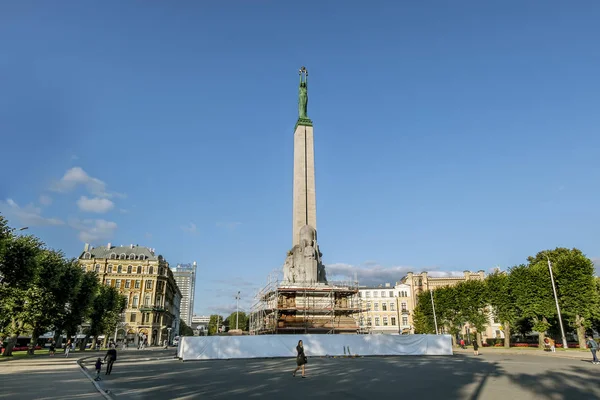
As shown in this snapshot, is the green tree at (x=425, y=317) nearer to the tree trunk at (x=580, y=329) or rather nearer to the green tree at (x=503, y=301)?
the green tree at (x=503, y=301)

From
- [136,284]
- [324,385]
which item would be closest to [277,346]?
[324,385]

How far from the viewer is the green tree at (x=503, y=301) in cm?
4988

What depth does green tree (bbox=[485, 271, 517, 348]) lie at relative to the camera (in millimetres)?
49875

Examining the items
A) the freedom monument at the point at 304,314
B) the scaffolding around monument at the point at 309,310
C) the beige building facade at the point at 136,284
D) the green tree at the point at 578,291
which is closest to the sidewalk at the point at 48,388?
the freedom monument at the point at 304,314

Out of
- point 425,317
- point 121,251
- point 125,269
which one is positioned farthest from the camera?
point 121,251

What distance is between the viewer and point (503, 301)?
50.7m

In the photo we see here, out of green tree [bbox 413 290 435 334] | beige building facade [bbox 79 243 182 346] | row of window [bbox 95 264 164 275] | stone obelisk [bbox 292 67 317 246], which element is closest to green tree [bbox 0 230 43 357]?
stone obelisk [bbox 292 67 317 246]

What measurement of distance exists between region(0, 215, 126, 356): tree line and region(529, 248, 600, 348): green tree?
52261 mm

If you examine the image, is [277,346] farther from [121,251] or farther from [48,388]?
[121,251]

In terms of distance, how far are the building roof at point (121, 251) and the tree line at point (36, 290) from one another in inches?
1749

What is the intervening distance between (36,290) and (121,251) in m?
57.6

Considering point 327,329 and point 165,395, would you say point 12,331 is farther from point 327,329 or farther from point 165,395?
point 165,395

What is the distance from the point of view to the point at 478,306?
184ft

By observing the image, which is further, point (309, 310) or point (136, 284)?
point (136, 284)
